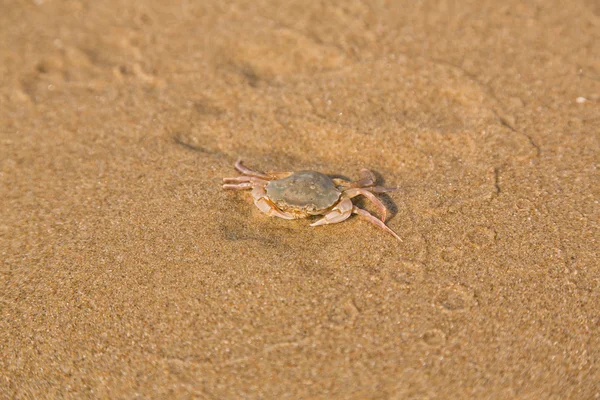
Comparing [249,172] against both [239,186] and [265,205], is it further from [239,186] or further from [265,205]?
[265,205]

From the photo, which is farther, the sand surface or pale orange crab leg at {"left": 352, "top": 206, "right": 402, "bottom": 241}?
pale orange crab leg at {"left": 352, "top": 206, "right": 402, "bottom": 241}

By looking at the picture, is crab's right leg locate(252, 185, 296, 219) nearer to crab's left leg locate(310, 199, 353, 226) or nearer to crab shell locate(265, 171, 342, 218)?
crab shell locate(265, 171, 342, 218)

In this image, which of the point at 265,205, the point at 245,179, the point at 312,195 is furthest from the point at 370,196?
the point at 245,179

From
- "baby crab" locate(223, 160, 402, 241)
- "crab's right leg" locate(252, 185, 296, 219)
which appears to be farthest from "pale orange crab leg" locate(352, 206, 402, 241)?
"crab's right leg" locate(252, 185, 296, 219)

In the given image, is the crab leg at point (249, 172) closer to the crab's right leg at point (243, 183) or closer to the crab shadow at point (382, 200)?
the crab's right leg at point (243, 183)

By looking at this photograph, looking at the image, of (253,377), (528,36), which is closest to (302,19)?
(528,36)

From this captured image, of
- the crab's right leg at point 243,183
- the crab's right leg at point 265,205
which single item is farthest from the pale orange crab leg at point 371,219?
the crab's right leg at point 243,183

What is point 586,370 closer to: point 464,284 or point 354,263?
point 464,284
